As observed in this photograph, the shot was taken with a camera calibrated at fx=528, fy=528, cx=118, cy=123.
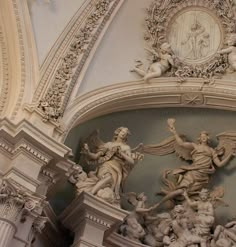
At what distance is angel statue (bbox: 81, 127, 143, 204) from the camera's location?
7.83 meters

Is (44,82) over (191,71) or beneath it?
beneath

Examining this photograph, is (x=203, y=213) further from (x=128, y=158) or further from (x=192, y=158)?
(x=128, y=158)

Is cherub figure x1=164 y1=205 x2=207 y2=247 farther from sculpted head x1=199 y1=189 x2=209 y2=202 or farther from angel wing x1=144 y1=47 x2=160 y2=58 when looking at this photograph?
angel wing x1=144 y1=47 x2=160 y2=58

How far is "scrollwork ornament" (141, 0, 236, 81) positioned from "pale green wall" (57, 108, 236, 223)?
0.74 m

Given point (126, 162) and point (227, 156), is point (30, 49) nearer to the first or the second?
point (126, 162)

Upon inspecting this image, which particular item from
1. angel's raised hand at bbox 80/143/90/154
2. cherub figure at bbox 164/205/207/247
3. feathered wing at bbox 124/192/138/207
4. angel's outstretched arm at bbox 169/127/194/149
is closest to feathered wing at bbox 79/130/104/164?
angel's raised hand at bbox 80/143/90/154

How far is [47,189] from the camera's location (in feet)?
24.0

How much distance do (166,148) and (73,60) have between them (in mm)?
2276

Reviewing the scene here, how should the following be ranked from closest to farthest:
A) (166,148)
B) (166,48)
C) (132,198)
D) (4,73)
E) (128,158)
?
(128,158), (4,73), (132,198), (166,148), (166,48)

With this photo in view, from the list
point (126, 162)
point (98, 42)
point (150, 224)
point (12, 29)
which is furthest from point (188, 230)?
point (12, 29)

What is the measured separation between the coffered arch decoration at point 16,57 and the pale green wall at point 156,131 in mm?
1105

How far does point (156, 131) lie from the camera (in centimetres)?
958

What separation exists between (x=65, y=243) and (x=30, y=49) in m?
3.11

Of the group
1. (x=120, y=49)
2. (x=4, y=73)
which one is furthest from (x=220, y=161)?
(x=4, y=73)
